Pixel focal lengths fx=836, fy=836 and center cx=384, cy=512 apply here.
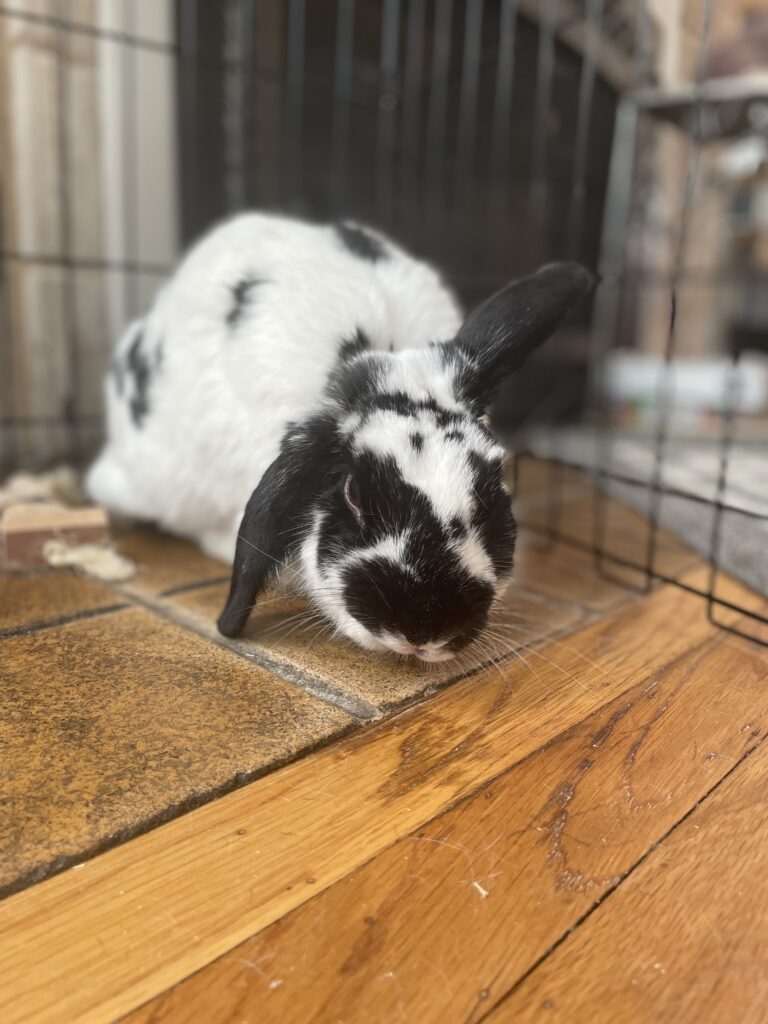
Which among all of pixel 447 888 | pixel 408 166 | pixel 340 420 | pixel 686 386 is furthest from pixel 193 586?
pixel 686 386

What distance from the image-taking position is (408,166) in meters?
3.21

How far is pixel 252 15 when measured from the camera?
273 cm

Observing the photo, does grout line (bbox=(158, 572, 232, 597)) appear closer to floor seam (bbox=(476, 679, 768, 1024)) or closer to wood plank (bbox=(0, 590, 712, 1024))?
wood plank (bbox=(0, 590, 712, 1024))

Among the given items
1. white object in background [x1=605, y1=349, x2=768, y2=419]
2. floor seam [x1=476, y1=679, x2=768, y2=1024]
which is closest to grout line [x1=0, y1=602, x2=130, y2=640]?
floor seam [x1=476, y1=679, x2=768, y2=1024]

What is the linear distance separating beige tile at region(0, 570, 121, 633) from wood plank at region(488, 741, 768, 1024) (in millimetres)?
1068

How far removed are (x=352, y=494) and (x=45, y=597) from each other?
0.73 m

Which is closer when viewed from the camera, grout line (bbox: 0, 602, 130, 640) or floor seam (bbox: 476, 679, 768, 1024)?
floor seam (bbox: 476, 679, 768, 1024)

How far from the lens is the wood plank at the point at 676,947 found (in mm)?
733

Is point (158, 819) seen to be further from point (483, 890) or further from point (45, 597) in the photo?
point (45, 597)

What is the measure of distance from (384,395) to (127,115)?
5.83 feet

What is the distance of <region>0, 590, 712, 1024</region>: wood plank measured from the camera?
2.46 feet

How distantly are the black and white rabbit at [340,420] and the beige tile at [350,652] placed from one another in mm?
70

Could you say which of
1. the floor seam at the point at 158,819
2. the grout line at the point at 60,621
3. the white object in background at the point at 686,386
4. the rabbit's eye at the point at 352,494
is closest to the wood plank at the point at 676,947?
the floor seam at the point at 158,819

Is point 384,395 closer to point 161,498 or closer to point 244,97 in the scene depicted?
point 161,498
